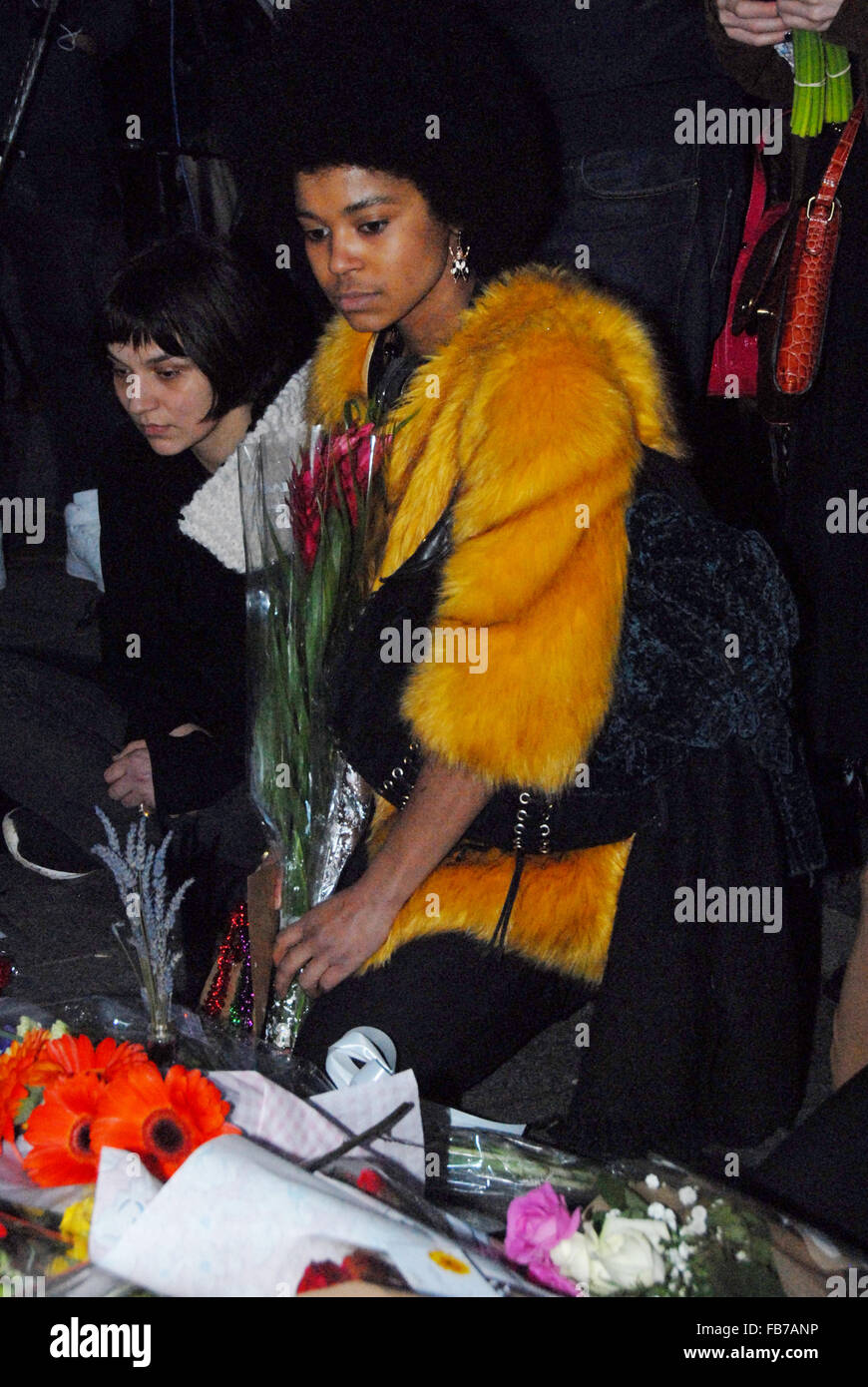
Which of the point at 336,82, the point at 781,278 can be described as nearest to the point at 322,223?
the point at 336,82

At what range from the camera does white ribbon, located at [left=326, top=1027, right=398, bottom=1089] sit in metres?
1.66

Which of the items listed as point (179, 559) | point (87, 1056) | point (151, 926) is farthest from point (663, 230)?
point (87, 1056)

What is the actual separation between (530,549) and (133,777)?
1447 mm

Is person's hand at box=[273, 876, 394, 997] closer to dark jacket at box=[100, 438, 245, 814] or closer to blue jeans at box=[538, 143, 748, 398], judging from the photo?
dark jacket at box=[100, 438, 245, 814]

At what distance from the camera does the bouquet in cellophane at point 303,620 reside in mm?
1762

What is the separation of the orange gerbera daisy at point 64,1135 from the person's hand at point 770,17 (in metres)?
1.68

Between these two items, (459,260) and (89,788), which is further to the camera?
(89,788)

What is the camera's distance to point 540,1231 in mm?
1020

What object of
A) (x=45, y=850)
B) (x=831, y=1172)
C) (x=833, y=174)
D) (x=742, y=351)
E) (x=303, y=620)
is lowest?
(x=45, y=850)

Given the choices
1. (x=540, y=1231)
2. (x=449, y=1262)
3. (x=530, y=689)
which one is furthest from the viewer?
(x=530, y=689)

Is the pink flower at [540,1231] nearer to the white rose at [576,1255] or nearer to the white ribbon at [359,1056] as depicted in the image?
the white rose at [576,1255]

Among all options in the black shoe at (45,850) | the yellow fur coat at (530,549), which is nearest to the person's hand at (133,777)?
the black shoe at (45,850)

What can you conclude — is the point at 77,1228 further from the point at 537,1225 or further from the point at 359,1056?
the point at 359,1056
